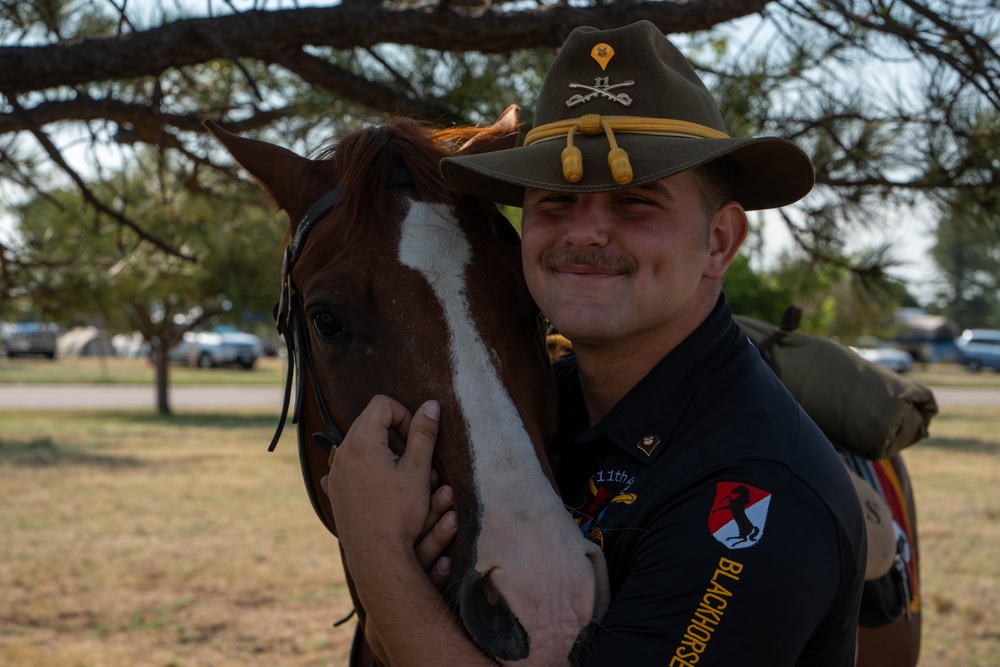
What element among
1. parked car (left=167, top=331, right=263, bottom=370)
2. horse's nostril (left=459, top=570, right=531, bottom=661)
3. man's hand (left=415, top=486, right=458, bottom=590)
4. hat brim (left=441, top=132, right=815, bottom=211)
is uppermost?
hat brim (left=441, top=132, right=815, bottom=211)

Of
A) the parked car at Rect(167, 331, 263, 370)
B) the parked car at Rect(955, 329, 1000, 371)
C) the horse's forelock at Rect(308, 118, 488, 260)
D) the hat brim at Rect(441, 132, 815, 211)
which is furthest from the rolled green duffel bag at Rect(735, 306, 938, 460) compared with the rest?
the parked car at Rect(955, 329, 1000, 371)

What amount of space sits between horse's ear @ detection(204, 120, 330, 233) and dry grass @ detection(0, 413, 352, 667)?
3.98 m

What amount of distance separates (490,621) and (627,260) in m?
0.62

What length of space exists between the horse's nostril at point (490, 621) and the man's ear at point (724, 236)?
0.68 m

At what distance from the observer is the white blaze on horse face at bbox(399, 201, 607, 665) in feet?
4.08

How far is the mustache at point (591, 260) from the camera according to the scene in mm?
1521

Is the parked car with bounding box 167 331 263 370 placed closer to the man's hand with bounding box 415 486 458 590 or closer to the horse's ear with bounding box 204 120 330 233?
the horse's ear with bounding box 204 120 330 233

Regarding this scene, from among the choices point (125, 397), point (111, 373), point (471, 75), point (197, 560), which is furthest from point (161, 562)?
point (111, 373)

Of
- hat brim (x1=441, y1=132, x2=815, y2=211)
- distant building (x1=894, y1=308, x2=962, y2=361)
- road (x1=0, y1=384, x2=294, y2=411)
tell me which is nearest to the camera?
hat brim (x1=441, y1=132, x2=815, y2=211)

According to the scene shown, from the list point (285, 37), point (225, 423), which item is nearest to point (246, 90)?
point (285, 37)

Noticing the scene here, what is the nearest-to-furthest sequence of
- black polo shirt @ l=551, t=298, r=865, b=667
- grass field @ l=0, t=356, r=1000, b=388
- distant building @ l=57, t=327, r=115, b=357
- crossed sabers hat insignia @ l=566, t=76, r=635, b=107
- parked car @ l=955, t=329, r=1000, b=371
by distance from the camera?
black polo shirt @ l=551, t=298, r=865, b=667, crossed sabers hat insignia @ l=566, t=76, r=635, b=107, grass field @ l=0, t=356, r=1000, b=388, parked car @ l=955, t=329, r=1000, b=371, distant building @ l=57, t=327, r=115, b=357

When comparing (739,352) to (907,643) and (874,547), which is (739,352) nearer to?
(874,547)

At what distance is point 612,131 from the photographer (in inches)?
60.6

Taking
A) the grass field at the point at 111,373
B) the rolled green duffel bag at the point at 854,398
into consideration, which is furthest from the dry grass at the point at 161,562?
the grass field at the point at 111,373
